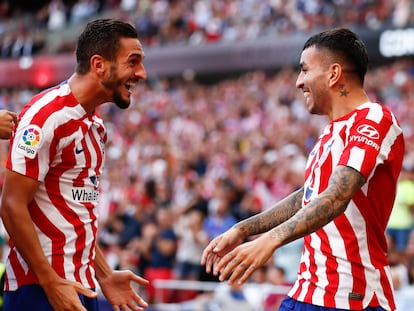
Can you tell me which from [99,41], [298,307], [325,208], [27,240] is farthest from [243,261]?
[99,41]

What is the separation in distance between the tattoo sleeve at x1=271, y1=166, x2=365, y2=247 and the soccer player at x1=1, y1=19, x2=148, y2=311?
3.72ft

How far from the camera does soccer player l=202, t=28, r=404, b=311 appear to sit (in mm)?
4305

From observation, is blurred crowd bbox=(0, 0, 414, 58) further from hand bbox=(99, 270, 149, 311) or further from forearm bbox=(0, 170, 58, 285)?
forearm bbox=(0, 170, 58, 285)

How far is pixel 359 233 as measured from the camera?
455 centimetres

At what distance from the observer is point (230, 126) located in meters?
17.3

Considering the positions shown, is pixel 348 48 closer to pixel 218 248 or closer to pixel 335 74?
pixel 335 74

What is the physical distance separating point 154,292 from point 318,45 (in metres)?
6.59

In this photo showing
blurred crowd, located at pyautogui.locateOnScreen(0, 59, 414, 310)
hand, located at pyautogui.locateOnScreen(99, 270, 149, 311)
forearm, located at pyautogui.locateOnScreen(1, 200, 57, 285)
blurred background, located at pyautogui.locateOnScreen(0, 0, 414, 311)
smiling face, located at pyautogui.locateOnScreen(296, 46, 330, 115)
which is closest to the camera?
forearm, located at pyautogui.locateOnScreen(1, 200, 57, 285)

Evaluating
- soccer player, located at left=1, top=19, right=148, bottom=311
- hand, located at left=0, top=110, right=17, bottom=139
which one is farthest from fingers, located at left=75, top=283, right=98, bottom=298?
hand, located at left=0, top=110, right=17, bottom=139

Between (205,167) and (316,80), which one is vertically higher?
(205,167)

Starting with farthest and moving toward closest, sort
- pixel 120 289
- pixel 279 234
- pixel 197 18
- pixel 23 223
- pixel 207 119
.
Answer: pixel 197 18
pixel 207 119
pixel 120 289
pixel 23 223
pixel 279 234

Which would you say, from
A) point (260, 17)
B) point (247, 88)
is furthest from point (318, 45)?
point (260, 17)

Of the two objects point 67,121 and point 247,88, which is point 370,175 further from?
point 247,88

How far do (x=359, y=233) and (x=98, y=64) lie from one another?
5.27 ft
